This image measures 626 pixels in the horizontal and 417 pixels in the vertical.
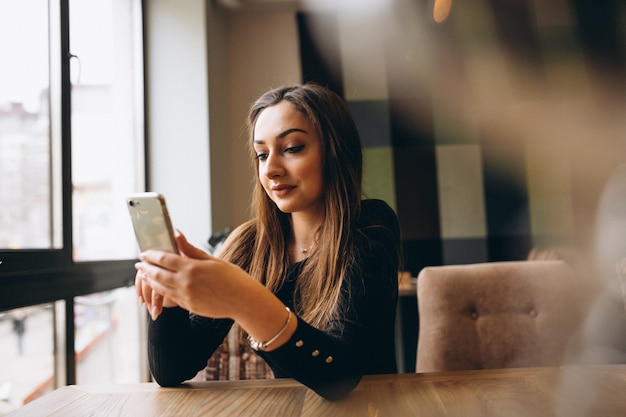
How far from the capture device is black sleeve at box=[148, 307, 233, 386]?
959mm

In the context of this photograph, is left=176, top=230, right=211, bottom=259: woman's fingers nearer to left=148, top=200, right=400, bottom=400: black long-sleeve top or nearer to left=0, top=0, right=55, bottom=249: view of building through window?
left=148, top=200, right=400, bottom=400: black long-sleeve top

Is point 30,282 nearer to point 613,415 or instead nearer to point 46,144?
point 46,144

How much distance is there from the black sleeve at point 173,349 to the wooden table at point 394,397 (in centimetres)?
3

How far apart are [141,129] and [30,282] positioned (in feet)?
4.86

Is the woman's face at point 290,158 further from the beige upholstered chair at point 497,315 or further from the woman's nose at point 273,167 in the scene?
the beige upholstered chair at point 497,315

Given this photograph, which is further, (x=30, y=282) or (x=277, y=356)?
(x=30, y=282)

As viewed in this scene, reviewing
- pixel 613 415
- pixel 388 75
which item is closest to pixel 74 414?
pixel 613 415

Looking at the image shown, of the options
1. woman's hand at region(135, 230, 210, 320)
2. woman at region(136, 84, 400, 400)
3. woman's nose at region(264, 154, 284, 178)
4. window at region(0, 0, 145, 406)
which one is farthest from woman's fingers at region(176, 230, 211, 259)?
window at region(0, 0, 145, 406)

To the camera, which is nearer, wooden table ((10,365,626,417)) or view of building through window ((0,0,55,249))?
wooden table ((10,365,626,417))

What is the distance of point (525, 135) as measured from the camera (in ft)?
9.66

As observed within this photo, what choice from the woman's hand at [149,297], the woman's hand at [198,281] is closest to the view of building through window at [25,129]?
the woman's hand at [149,297]

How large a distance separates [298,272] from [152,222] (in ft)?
1.74

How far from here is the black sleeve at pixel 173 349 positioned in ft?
3.15

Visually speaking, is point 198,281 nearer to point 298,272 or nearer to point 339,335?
point 339,335
